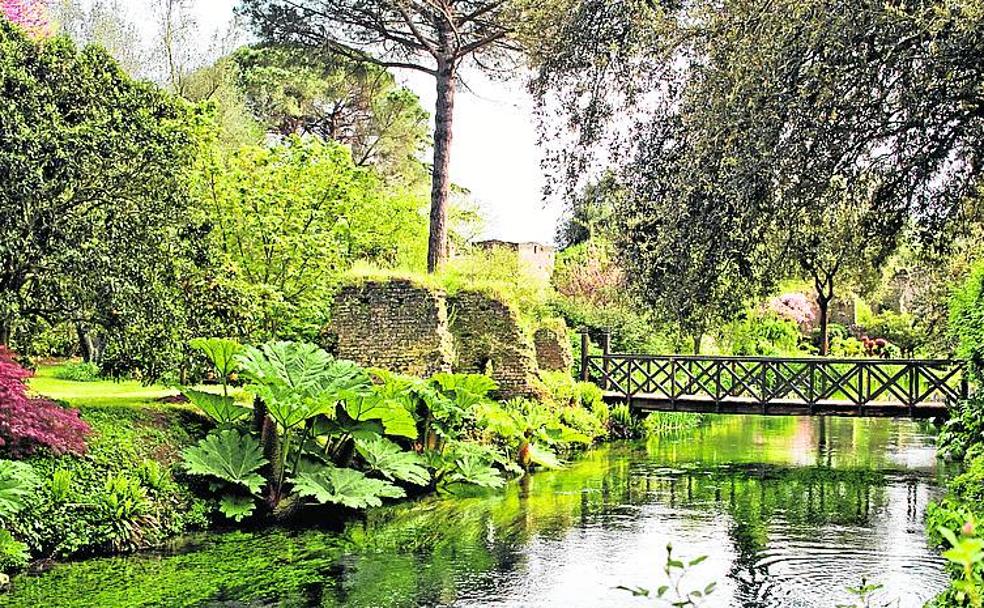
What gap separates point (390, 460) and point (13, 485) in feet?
15.6

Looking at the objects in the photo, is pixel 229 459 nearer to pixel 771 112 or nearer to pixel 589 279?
pixel 771 112

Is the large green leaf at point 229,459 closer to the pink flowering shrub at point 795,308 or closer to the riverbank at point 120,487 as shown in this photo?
the riverbank at point 120,487

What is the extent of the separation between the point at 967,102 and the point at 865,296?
64.5 feet

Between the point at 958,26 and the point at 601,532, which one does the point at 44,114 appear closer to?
the point at 601,532

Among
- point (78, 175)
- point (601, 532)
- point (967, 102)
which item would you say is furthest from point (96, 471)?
point (967, 102)

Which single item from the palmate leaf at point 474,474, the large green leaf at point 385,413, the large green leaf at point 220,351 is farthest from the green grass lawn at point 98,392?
the palmate leaf at point 474,474

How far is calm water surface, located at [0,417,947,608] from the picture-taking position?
8.21 m

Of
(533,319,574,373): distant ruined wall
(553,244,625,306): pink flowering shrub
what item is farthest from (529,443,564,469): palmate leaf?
(553,244,625,306): pink flowering shrub

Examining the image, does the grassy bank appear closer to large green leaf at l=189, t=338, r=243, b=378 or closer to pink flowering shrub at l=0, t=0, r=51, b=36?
large green leaf at l=189, t=338, r=243, b=378

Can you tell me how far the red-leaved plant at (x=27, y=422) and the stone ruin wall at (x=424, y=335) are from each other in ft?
23.8

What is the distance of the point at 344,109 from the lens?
1188 inches

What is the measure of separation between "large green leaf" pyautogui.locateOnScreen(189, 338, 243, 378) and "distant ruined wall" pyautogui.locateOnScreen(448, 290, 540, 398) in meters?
6.70

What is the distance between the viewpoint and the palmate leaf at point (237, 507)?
1062 centimetres

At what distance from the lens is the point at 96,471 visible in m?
10.1
